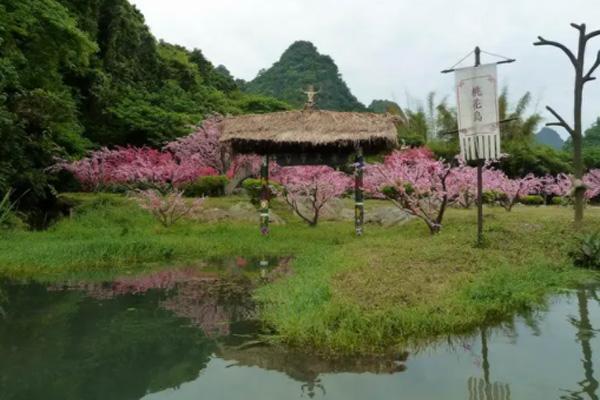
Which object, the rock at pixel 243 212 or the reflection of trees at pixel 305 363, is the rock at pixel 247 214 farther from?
the reflection of trees at pixel 305 363

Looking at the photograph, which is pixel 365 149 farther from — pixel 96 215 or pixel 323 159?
pixel 96 215

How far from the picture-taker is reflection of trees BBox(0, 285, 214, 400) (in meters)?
4.16

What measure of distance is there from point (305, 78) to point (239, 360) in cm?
5009

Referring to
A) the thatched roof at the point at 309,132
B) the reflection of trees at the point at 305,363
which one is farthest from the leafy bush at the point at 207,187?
the reflection of trees at the point at 305,363

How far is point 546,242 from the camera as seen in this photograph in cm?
992

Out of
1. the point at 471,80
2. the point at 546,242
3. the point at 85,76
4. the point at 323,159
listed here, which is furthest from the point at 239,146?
the point at 85,76

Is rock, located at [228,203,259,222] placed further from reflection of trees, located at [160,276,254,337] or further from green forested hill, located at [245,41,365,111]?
green forested hill, located at [245,41,365,111]

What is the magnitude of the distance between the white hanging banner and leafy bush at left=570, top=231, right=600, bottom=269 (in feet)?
7.24

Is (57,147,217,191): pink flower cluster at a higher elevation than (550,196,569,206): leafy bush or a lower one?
higher

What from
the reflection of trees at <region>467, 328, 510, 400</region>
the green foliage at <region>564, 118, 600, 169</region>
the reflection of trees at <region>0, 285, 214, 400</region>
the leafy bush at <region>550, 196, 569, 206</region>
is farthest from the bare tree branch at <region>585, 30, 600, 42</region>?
the green foliage at <region>564, 118, 600, 169</region>

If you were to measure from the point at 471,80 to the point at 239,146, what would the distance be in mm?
6653

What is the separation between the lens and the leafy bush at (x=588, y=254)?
8.34 m

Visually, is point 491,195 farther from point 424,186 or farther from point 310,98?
point 310,98

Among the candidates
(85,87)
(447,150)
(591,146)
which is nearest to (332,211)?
(85,87)
